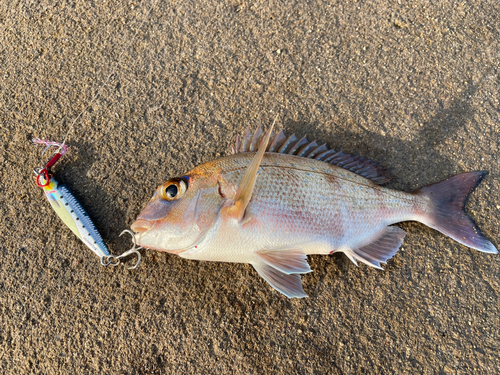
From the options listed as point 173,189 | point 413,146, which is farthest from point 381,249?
point 173,189

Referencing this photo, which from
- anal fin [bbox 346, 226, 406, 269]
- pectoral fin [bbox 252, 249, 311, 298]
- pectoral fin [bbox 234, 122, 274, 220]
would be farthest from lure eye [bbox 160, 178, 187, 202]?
anal fin [bbox 346, 226, 406, 269]

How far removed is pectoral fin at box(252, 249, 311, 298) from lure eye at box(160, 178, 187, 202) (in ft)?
2.08

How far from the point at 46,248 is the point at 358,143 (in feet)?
8.43

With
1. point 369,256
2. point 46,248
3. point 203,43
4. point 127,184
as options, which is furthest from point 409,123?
point 46,248

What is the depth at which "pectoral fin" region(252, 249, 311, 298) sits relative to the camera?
78.6 inches

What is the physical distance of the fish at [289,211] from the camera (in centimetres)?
195

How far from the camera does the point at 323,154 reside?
92.4 inches

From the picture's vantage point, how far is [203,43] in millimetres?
2721

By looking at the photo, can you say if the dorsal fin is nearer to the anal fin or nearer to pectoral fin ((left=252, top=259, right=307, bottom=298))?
the anal fin

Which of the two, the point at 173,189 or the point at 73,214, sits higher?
the point at 173,189

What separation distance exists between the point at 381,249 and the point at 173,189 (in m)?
1.52

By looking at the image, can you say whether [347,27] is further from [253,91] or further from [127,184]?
[127,184]

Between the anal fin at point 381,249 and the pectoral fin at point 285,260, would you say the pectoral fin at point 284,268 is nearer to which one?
the pectoral fin at point 285,260

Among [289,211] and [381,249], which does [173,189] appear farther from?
[381,249]
